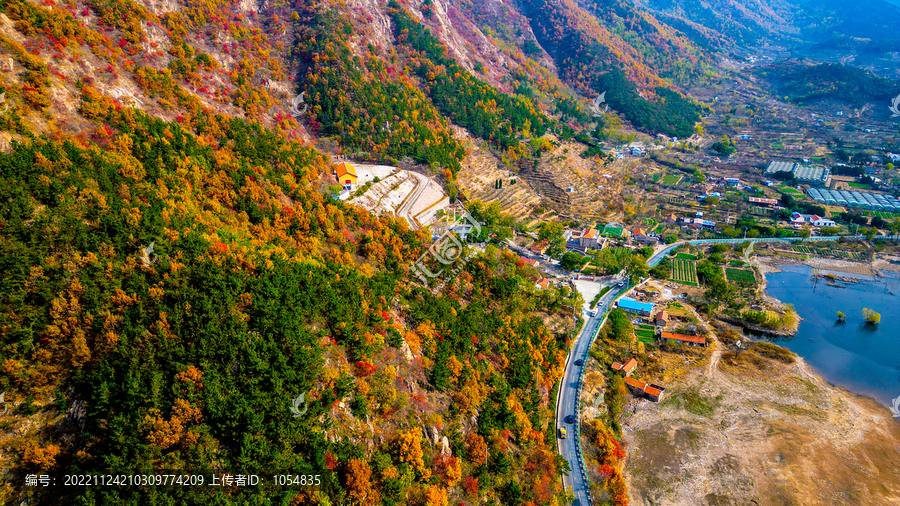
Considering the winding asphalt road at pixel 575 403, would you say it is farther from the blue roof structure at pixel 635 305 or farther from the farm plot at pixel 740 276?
the farm plot at pixel 740 276

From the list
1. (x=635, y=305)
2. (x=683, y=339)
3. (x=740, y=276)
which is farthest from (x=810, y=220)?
(x=683, y=339)

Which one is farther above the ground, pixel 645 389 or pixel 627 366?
pixel 627 366

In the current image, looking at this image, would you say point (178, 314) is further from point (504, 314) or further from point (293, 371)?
point (504, 314)

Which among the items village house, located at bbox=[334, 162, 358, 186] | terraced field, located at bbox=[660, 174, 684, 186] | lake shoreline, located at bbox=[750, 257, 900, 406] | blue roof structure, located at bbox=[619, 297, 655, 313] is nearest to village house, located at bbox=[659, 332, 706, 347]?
blue roof structure, located at bbox=[619, 297, 655, 313]

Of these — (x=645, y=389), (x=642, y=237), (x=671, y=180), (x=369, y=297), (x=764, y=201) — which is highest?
(x=764, y=201)

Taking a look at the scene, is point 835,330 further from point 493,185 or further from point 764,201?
point 493,185

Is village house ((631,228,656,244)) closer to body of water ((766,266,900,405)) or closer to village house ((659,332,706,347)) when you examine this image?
body of water ((766,266,900,405))

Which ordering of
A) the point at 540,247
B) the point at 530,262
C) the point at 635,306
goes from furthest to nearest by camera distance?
the point at 540,247 → the point at 530,262 → the point at 635,306

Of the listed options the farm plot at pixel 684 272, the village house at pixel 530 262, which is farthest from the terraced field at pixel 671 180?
the village house at pixel 530 262
